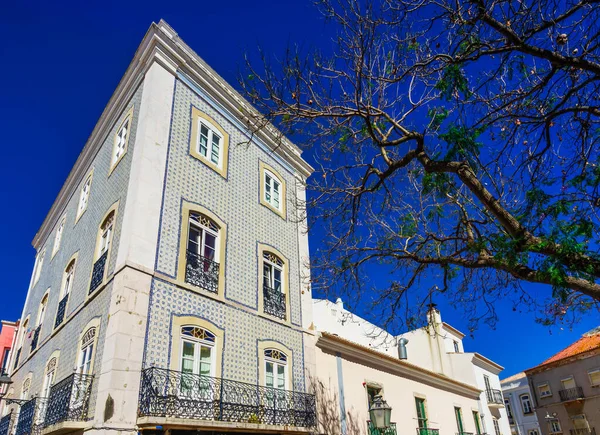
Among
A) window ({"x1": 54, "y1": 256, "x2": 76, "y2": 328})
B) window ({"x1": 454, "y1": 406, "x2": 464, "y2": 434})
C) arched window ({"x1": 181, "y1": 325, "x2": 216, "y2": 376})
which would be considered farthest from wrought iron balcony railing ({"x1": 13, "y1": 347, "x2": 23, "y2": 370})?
window ({"x1": 454, "y1": 406, "x2": 464, "y2": 434})

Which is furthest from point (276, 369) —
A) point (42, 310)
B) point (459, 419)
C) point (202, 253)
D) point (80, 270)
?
point (459, 419)

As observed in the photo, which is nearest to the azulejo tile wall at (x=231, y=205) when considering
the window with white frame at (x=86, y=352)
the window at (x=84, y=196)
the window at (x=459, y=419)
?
the window with white frame at (x=86, y=352)

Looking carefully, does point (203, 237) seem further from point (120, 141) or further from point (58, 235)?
point (58, 235)

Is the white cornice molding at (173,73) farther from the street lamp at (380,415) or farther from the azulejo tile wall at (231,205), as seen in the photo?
the street lamp at (380,415)

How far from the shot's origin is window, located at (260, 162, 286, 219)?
43.7 ft

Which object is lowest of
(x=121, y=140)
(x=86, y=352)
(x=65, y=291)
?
(x=86, y=352)

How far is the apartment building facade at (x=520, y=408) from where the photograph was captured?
35062mm

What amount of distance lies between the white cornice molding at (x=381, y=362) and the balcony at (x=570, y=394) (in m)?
12.1

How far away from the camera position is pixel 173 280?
921 cm

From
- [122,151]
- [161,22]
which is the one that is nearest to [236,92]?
[161,22]

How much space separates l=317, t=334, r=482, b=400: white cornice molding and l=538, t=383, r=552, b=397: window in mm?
13619

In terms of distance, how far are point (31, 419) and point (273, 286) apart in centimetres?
616

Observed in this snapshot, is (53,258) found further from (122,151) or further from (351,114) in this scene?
(351,114)

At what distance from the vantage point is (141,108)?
10.7m
